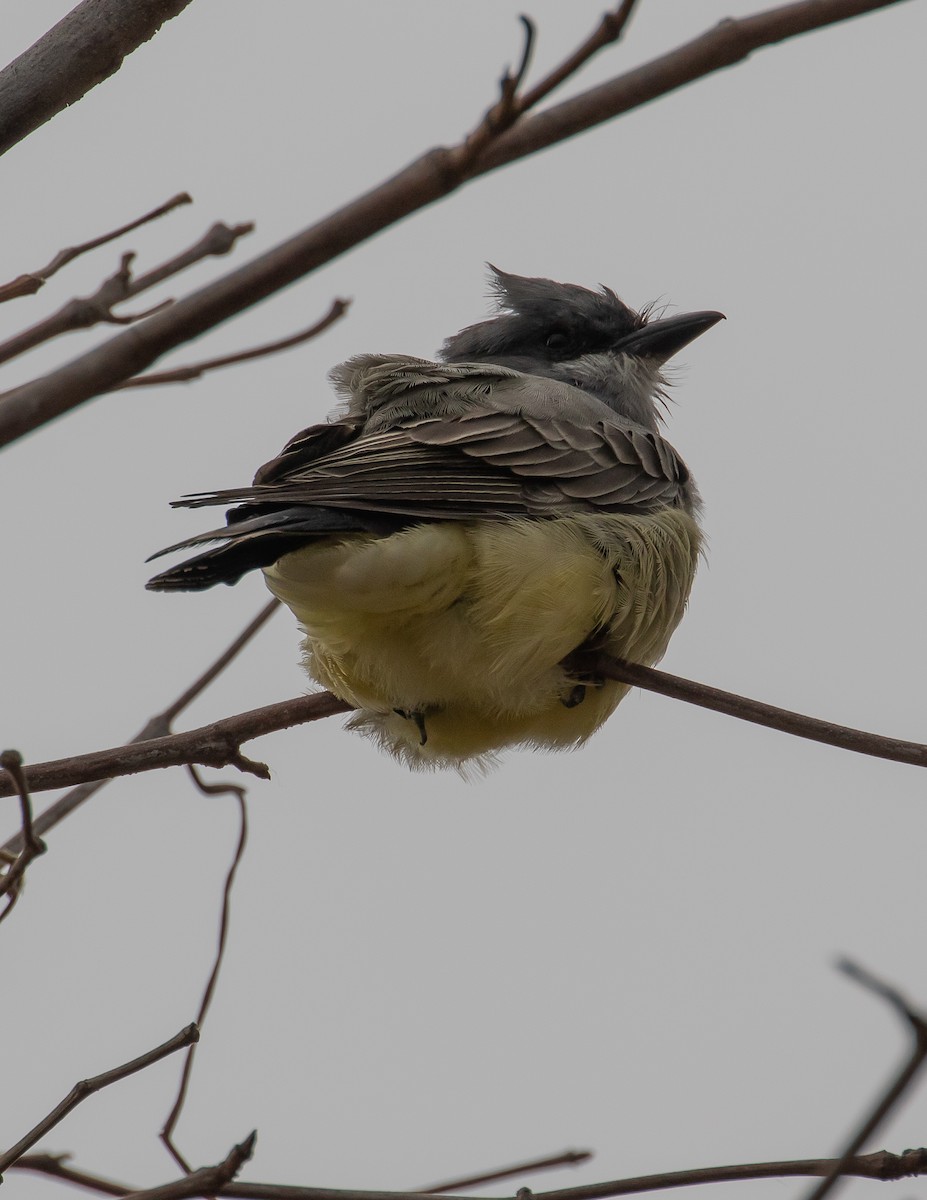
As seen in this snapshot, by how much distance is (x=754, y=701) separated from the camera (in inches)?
115

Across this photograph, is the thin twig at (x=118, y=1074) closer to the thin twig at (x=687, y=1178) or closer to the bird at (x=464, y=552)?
the thin twig at (x=687, y=1178)

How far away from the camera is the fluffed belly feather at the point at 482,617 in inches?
144

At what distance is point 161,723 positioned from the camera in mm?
3463

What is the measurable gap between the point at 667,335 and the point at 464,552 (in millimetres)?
1950

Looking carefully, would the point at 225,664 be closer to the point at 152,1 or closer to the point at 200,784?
the point at 200,784

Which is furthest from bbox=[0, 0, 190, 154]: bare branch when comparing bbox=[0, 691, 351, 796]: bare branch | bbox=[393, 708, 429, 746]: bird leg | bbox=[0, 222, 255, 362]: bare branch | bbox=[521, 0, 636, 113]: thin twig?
bbox=[393, 708, 429, 746]: bird leg

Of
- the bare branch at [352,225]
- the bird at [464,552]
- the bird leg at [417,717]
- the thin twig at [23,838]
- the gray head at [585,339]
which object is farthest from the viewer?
the gray head at [585,339]

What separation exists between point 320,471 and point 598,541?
2.97 ft

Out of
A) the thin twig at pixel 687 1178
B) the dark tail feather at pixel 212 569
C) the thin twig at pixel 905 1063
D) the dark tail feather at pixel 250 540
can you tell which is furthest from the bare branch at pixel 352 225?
the dark tail feather at pixel 212 569

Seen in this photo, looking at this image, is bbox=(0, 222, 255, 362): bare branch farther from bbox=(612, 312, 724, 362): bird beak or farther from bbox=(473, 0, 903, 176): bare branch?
bbox=(612, 312, 724, 362): bird beak

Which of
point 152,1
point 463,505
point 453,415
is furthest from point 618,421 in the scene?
point 152,1

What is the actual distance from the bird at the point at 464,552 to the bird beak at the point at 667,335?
0.53 metres

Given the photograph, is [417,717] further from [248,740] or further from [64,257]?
[64,257]

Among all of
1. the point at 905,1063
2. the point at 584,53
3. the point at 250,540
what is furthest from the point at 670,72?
the point at 250,540
